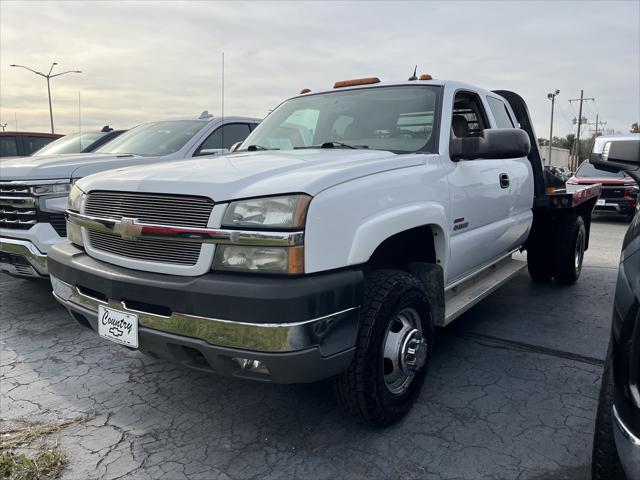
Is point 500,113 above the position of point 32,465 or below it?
above

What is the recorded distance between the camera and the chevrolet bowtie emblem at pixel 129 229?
2.38m

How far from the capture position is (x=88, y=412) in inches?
115

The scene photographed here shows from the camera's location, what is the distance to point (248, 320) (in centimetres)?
A: 207

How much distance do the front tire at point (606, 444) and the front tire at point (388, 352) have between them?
0.95 metres

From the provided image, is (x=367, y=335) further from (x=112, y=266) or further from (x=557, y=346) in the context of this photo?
(x=557, y=346)

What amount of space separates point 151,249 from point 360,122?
176cm

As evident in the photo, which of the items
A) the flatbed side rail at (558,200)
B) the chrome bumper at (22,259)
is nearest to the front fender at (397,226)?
the flatbed side rail at (558,200)

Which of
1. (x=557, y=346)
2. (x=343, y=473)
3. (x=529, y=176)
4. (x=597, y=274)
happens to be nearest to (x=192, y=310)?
(x=343, y=473)

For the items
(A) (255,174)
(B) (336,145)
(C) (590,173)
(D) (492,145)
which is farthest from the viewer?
(C) (590,173)

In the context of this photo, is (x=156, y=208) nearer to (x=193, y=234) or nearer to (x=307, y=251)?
(x=193, y=234)

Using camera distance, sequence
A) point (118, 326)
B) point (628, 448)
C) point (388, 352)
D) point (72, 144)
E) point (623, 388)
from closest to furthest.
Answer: point (628, 448) → point (623, 388) → point (118, 326) → point (388, 352) → point (72, 144)

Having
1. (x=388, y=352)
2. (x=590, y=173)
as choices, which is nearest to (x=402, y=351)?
(x=388, y=352)

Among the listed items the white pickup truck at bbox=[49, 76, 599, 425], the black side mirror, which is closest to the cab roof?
the white pickup truck at bbox=[49, 76, 599, 425]

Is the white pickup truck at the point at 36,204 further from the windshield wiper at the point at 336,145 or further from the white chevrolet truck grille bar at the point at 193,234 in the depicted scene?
the windshield wiper at the point at 336,145
